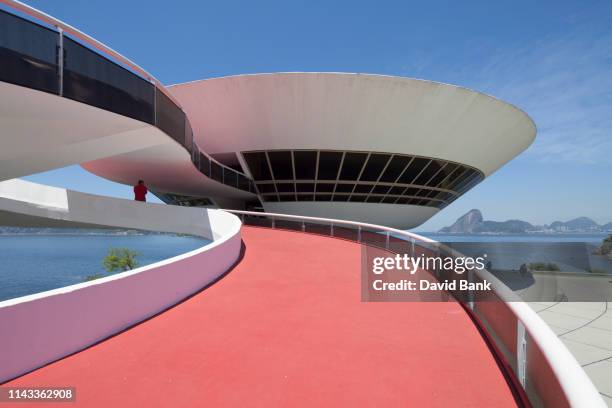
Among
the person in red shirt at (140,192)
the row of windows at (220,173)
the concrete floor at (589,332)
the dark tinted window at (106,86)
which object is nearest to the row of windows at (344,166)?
the row of windows at (220,173)

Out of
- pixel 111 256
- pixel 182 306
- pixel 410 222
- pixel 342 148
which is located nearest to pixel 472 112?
pixel 342 148

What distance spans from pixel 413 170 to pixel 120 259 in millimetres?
23191

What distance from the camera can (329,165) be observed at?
70.8 feet

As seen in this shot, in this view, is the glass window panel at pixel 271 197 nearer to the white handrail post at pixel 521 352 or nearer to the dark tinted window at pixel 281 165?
the dark tinted window at pixel 281 165

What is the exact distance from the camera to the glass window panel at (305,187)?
2252 cm

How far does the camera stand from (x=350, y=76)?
1772 cm

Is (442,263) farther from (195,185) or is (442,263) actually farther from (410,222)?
(410,222)

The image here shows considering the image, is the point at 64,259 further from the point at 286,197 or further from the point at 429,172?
the point at 429,172

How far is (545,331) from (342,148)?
18191 mm

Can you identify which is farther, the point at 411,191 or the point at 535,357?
the point at 411,191

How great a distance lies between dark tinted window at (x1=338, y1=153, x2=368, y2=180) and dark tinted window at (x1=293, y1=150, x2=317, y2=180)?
1.73 meters

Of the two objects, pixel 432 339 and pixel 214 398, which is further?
pixel 432 339

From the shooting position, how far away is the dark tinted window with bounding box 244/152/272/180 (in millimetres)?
22344

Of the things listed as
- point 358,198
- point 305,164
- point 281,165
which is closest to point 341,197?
point 358,198
